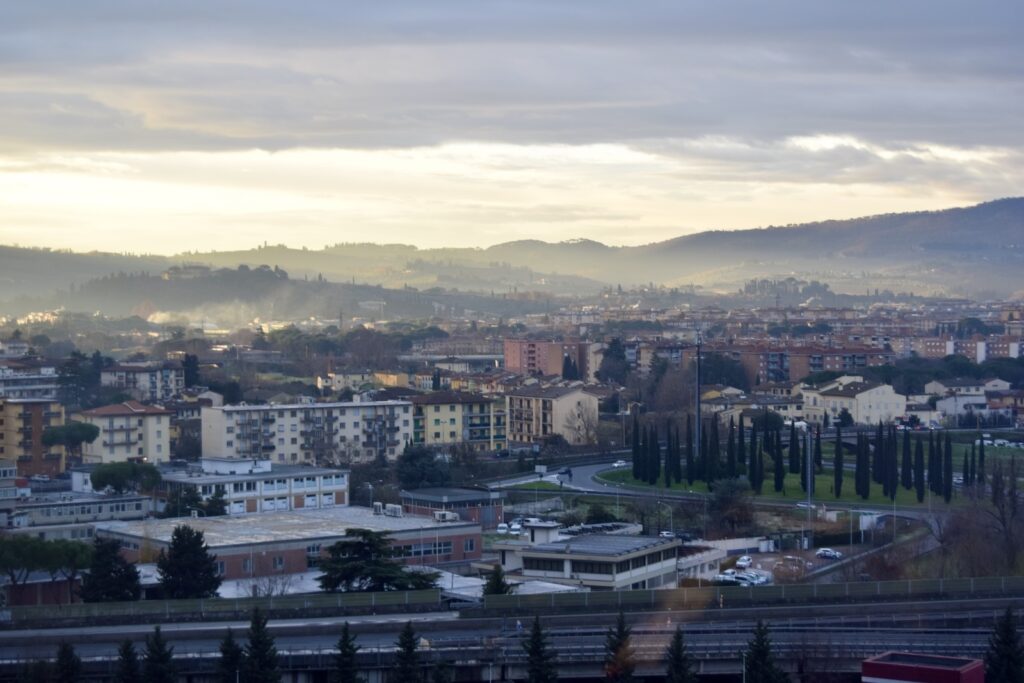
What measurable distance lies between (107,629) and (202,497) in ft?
29.1

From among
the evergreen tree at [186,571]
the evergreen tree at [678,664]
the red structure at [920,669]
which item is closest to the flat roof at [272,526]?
the evergreen tree at [186,571]

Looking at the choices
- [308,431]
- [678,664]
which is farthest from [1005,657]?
[308,431]

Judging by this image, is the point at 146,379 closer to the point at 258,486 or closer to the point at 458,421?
the point at 458,421

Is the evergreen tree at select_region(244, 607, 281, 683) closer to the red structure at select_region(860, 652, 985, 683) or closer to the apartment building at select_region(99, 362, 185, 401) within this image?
the red structure at select_region(860, 652, 985, 683)

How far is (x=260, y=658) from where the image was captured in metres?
14.7

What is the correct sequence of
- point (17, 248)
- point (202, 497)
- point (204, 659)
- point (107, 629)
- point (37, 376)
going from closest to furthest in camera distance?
point (204, 659) → point (107, 629) → point (202, 497) → point (37, 376) → point (17, 248)

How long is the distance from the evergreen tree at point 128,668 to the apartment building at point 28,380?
28.6 meters

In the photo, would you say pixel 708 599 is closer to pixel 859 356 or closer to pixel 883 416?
pixel 883 416

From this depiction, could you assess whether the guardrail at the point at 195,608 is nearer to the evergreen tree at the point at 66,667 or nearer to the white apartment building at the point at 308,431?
the evergreen tree at the point at 66,667

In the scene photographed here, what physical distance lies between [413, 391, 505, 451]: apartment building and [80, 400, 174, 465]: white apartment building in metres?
5.38

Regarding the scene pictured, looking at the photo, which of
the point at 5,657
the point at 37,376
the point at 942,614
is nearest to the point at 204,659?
the point at 5,657

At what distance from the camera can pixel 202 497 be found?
25.6 m

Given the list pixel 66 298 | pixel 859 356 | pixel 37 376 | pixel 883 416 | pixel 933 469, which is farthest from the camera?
pixel 66 298

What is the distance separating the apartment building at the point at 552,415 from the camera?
3928 cm
